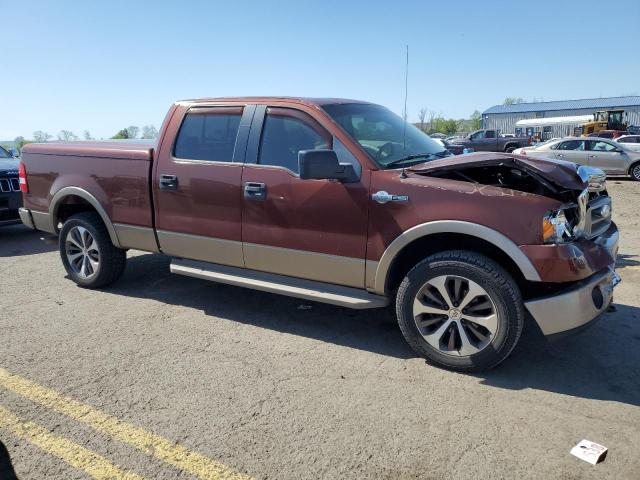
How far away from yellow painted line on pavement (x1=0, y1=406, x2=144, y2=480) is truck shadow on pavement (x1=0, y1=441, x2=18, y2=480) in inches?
Answer: 5.5

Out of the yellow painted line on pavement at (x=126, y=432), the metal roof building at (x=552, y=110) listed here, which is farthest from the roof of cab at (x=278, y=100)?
the metal roof building at (x=552, y=110)

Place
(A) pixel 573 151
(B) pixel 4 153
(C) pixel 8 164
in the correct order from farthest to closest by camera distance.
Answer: (A) pixel 573 151
(B) pixel 4 153
(C) pixel 8 164

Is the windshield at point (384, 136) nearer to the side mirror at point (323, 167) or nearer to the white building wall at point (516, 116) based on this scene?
the side mirror at point (323, 167)

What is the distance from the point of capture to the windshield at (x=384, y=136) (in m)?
3.99

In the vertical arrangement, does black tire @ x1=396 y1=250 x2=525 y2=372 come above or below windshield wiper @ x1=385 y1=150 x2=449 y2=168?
below

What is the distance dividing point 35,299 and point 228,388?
3.06 meters

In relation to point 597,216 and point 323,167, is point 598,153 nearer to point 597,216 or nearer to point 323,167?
point 597,216

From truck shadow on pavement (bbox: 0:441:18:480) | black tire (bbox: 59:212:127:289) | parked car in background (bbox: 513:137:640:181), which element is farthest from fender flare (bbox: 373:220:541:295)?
parked car in background (bbox: 513:137:640:181)

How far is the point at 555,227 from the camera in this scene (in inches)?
127

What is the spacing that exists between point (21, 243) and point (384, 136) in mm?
6839

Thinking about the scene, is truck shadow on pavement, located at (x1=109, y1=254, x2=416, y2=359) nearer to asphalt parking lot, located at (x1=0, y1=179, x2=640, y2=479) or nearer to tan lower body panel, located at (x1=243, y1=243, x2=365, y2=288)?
asphalt parking lot, located at (x1=0, y1=179, x2=640, y2=479)

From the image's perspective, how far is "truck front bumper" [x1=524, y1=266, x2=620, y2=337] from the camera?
3.23 metres

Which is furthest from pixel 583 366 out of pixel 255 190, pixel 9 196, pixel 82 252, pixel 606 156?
pixel 606 156

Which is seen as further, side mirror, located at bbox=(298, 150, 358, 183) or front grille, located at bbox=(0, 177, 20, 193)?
front grille, located at bbox=(0, 177, 20, 193)
